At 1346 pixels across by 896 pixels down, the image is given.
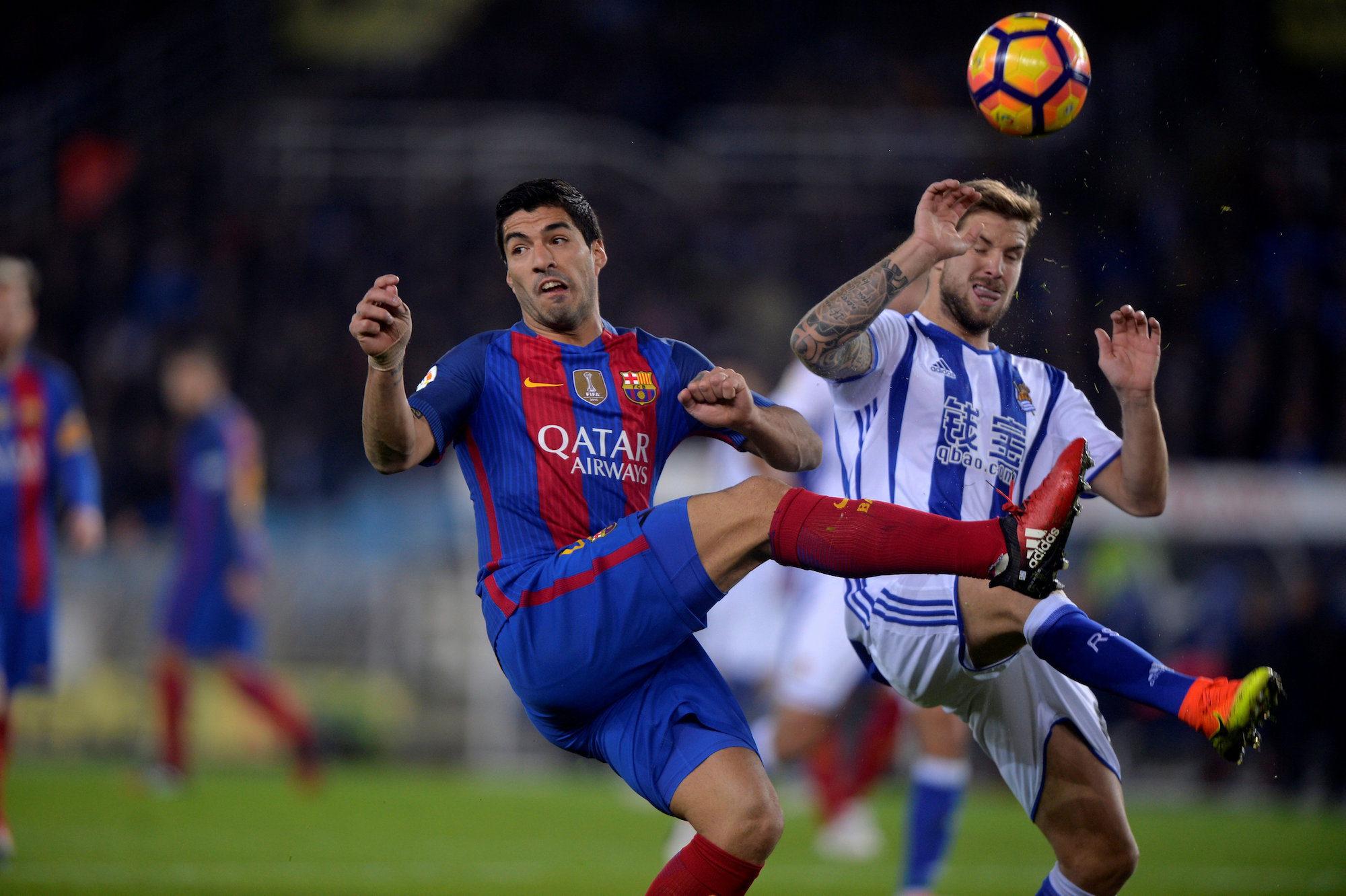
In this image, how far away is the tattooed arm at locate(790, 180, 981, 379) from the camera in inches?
143

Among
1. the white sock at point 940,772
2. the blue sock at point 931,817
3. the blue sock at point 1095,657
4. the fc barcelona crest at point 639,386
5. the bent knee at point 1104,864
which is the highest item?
the fc barcelona crest at point 639,386

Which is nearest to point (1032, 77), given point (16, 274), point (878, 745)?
point (878, 745)

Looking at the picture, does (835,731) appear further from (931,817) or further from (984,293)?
(984,293)

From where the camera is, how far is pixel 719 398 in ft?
11.4

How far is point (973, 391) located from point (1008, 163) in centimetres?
93

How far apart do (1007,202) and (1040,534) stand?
1.23m

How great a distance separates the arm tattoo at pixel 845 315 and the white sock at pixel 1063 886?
1.67 m

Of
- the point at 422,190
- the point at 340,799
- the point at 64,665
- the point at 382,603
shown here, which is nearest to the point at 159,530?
the point at 64,665

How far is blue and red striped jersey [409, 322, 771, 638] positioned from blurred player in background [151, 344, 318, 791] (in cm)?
614

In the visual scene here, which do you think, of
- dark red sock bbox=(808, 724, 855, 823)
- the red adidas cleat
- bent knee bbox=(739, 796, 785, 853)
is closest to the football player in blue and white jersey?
the red adidas cleat

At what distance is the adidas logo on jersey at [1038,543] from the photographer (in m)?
3.16

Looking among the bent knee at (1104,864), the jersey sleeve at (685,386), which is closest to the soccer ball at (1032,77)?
the jersey sleeve at (685,386)

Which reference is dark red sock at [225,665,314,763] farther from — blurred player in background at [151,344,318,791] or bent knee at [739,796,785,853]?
bent knee at [739,796,785,853]

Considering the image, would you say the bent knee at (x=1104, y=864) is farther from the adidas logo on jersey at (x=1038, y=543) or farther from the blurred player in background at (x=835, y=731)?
the adidas logo on jersey at (x=1038, y=543)
